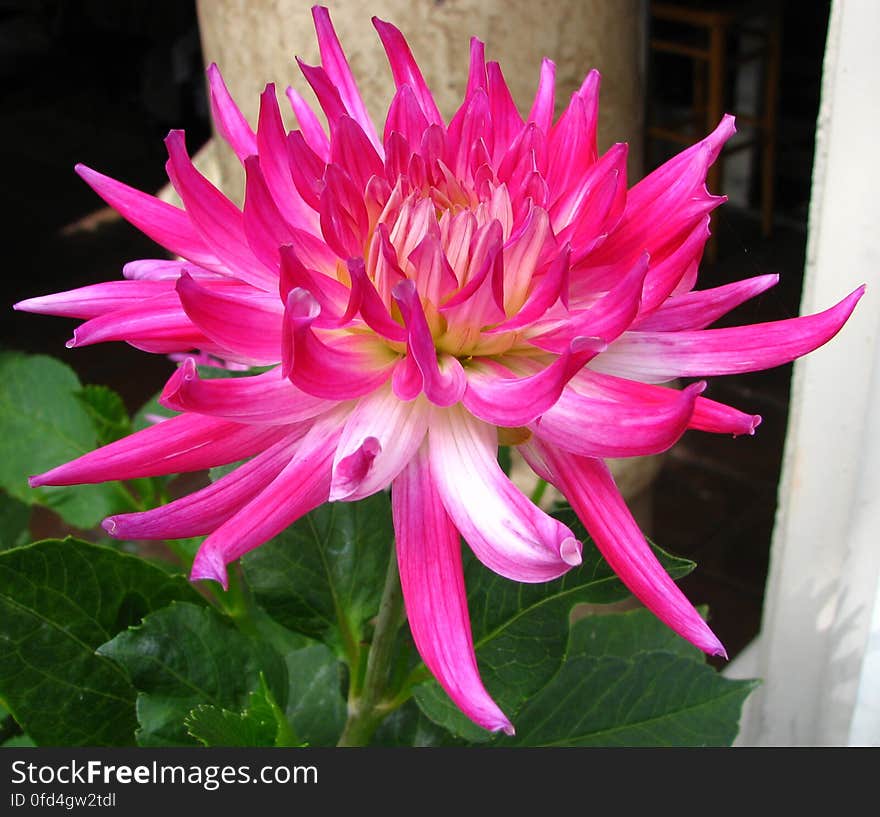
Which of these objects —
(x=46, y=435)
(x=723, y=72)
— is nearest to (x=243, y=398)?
(x=46, y=435)

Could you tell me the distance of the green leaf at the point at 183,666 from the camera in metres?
0.45

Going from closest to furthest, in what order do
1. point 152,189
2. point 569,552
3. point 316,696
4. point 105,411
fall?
point 569,552, point 316,696, point 105,411, point 152,189

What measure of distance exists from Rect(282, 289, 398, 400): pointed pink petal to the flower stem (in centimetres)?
7

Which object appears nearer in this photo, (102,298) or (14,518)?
(102,298)

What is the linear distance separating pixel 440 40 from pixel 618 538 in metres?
0.33

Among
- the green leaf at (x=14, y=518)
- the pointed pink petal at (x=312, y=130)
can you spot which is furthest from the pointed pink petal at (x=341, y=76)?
the green leaf at (x=14, y=518)

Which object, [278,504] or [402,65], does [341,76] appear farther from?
[278,504]

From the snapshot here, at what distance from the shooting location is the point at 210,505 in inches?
13.8

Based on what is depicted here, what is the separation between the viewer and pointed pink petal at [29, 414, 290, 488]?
0.35 meters

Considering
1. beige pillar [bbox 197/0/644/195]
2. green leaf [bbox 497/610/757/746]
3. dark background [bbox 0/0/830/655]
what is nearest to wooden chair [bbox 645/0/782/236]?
dark background [bbox 0/0/830/655]

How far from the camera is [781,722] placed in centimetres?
86

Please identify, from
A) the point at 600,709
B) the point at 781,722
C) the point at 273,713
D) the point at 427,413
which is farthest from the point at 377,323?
the point at 781,722

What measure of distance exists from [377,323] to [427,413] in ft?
0.12

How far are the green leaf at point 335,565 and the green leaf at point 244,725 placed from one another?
6 cm
